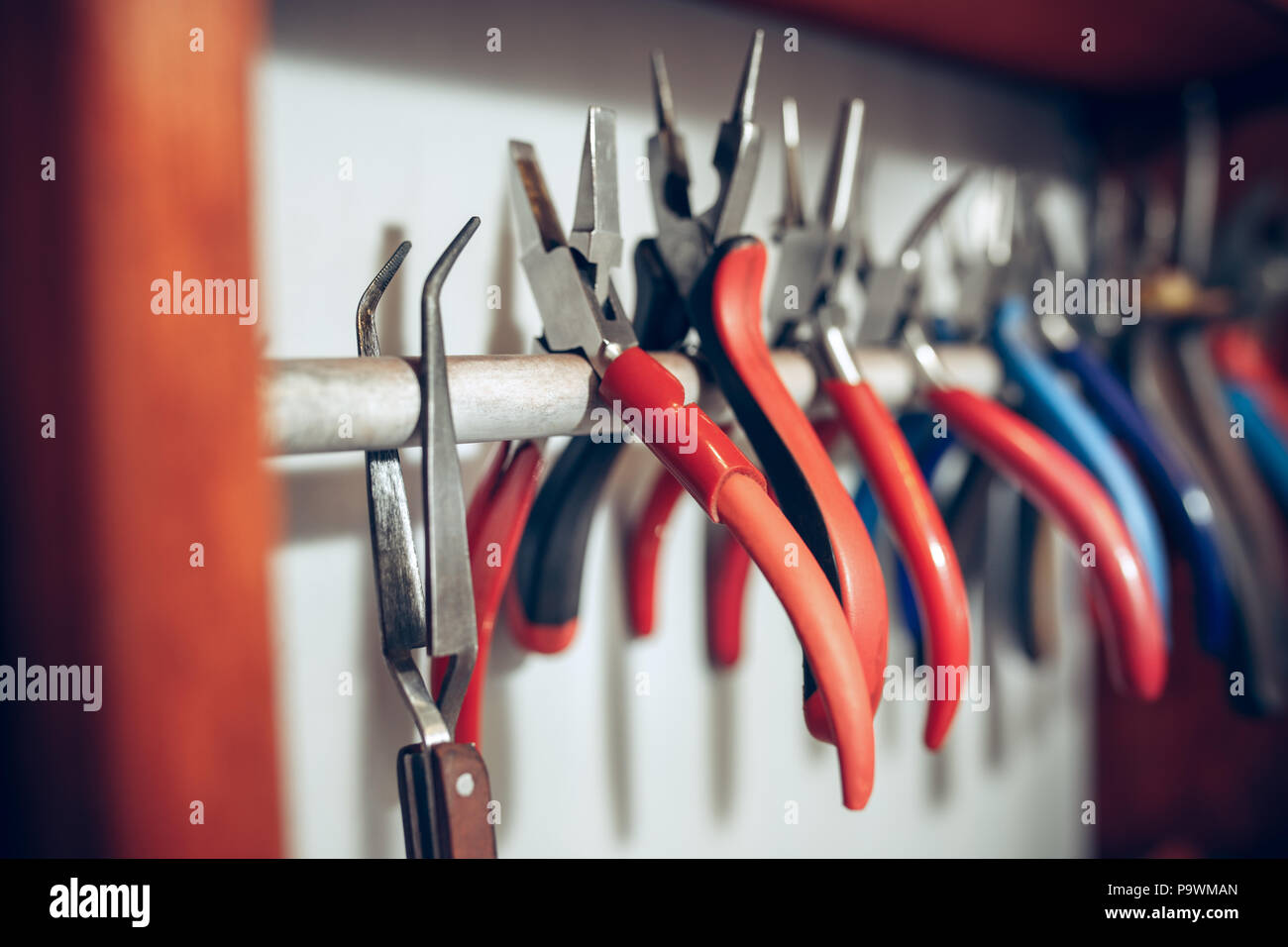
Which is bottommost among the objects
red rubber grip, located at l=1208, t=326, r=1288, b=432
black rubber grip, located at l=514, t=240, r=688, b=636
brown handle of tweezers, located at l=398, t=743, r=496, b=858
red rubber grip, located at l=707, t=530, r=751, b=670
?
brown handle of tweezers, located at l=398, t=743, r=496, b=858

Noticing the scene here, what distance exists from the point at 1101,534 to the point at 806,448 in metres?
0.18

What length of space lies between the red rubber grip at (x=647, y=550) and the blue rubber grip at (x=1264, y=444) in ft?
1.44

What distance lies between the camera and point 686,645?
63 centimetres

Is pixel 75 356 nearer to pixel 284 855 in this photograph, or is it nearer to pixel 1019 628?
pixel 284 855

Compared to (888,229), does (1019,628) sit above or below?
below

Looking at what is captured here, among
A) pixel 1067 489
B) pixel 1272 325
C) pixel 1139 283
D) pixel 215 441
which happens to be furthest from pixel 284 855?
pixel 1272 325

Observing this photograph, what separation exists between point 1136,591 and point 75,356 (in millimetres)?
453

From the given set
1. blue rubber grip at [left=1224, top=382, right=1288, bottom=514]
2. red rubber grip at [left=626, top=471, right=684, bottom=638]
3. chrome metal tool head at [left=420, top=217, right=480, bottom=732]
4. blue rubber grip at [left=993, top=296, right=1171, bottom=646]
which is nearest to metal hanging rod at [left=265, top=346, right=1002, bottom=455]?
chrome metal tool head at [left=420, top=217, right=480, bottom=732]

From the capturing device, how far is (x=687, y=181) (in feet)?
1.42

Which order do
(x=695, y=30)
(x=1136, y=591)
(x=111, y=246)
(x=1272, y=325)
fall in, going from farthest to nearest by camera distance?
(x=1272, y=325), (x=695, y=30), (x=1136, y=591), (x=111, y=246)

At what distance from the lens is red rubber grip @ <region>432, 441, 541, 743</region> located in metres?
0.40

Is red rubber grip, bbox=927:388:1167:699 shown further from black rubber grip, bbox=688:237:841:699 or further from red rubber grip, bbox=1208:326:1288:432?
red rubber grip, bbox=1208:326:1288:432

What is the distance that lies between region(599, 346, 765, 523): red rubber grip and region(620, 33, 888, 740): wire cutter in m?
0.04

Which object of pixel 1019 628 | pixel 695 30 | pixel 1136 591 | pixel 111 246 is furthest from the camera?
pixel 1019 628
